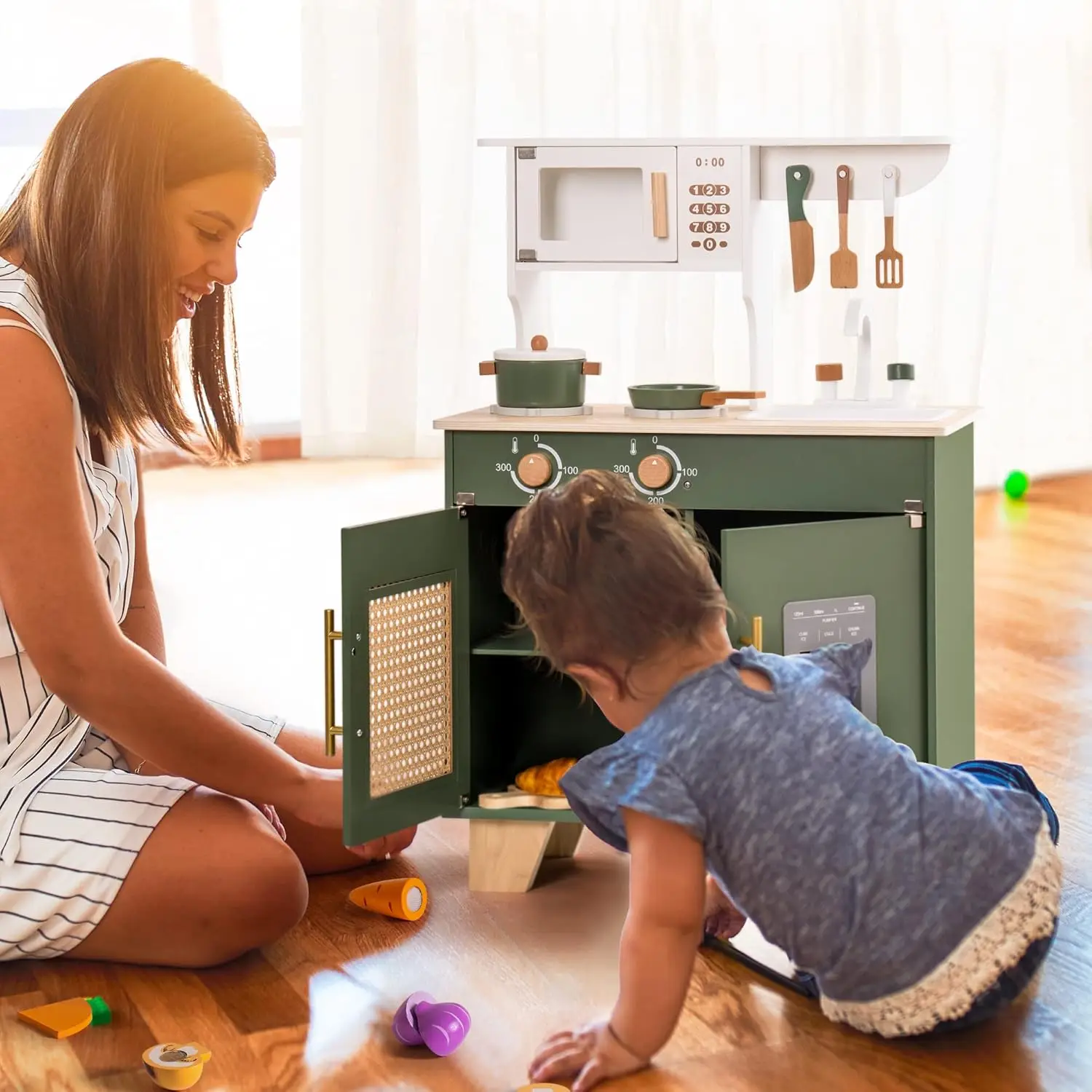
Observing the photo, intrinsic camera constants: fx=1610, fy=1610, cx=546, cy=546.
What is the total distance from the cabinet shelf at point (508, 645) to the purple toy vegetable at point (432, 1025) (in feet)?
1.47

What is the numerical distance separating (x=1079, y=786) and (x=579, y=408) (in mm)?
878

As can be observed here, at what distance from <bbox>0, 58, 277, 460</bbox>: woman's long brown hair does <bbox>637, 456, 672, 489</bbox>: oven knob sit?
0.51m

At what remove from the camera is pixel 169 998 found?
1.58 m

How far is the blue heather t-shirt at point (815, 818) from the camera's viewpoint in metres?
1.36

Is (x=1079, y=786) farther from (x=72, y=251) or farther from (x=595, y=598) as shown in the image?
(x=72, y=251)

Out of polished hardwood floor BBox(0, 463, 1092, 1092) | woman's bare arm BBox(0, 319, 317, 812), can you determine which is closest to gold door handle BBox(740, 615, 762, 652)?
polished hardwood floor BBox(0, 463, 1092, 1092)

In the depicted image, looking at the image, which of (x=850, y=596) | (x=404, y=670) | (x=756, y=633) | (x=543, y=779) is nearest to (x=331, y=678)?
(x=404, y=670)

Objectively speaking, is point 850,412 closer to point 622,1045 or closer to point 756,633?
point 756,633

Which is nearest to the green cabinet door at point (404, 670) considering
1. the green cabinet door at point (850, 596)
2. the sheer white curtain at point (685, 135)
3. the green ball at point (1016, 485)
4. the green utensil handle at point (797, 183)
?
the green cabinet door at point (850, 596)

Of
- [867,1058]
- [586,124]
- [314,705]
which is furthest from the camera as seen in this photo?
[586,124]

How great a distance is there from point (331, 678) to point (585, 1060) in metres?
0.50

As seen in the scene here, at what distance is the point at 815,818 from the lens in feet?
4.45

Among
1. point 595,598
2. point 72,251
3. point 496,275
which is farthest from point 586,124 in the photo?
point 595,598

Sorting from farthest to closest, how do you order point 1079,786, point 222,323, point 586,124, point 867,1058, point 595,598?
point 586,124, point 1079,786, point 222,323, point 867,1058, point 595,598
